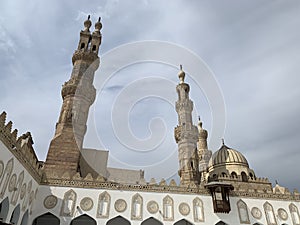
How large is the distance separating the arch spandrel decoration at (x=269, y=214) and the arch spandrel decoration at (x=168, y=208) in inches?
263

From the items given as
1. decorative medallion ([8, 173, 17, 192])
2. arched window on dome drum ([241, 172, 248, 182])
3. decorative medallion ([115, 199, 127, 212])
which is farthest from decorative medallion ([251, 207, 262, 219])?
decorative medallion ([8, 173, 17, 192])

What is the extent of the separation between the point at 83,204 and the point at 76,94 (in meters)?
12.7

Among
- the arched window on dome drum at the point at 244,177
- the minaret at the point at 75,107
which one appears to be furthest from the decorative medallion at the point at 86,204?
the arched window on dome drum at the point at 244,177

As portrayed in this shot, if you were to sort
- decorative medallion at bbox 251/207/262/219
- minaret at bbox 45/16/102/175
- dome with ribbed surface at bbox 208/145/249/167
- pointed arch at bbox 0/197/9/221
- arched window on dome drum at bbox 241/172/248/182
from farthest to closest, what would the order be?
dome with ribbed surface at bbox 208/145/249/167 < arched window on dome drum at bbox 241/172/248/182 < minaret at bbox 45/16/102/175 < decorative medallion at bbox 251/207/262/219 < pointed arch at bbox 0/197/9/221

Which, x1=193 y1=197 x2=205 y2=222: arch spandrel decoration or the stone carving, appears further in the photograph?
x1=193 y1=197 x2=205 y2=222: arch spandrel decoration

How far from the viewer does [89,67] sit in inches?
1021

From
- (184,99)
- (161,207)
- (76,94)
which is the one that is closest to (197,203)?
(161,207)

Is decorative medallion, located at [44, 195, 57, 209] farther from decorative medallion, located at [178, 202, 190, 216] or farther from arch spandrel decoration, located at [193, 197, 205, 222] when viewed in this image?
arch spandrel decoration, located at [193, 197, 205, 222]

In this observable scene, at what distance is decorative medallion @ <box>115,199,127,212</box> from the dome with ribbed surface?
50.5ft

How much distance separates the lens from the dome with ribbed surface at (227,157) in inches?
1009

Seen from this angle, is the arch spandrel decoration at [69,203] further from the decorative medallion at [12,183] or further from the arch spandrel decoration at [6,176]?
the arch spandrel decoration at [6,176]

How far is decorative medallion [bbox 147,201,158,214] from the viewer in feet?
46.0

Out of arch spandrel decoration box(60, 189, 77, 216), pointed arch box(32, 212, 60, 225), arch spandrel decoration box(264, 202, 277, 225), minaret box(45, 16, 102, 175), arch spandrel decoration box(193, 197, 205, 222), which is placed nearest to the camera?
arch spandrel decoration box(60, 189, 77, 216)

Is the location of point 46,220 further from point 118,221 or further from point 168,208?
point 168,208
